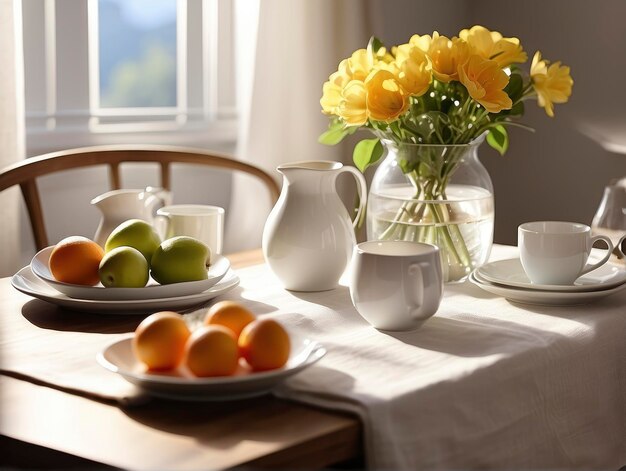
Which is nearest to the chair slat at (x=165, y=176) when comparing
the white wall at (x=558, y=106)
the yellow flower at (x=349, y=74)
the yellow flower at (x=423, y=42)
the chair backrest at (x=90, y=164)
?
the chair backrest at (x=90, y=164)

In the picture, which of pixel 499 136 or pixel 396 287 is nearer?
pixel 396 287

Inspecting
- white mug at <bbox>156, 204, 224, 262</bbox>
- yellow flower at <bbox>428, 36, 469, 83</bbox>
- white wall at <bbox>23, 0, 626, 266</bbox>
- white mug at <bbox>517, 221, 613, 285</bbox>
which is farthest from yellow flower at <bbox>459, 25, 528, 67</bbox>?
white wall at <bbox>23, 0, 626, 266</bbox>

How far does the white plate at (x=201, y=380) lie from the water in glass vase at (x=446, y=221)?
48 cm

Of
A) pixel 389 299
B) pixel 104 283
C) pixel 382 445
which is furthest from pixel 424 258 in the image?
pixel 104 283

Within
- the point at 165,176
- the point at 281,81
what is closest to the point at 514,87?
the point at 165,176

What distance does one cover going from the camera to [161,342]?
894 mm

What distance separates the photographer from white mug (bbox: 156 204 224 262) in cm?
144

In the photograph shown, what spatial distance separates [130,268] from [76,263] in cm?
7

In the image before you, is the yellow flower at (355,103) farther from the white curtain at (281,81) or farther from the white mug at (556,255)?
the white curtain at (281,81)

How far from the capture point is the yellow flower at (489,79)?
4.15 ft

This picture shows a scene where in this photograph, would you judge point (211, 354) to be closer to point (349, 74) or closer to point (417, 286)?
point (417, 286)

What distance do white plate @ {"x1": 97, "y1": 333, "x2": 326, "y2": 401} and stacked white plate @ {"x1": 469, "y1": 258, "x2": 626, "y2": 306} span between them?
436 mm

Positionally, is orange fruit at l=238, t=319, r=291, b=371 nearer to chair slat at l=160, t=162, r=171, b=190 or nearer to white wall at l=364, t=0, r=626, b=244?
chair slat at l=160, t=162, r=171, b=190

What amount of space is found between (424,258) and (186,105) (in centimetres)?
185
